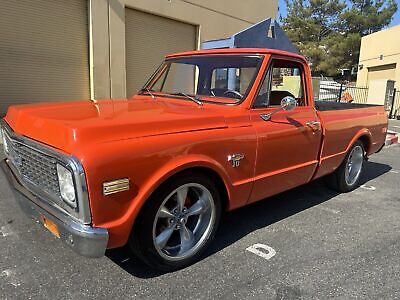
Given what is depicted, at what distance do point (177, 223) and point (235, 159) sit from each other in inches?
28.9

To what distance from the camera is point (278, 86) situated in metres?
4.12

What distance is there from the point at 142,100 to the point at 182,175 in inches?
57.2

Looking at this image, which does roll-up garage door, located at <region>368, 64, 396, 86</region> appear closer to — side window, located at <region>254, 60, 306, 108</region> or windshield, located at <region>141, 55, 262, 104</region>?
side window, located at <region>254, 60, 306, 108</region>

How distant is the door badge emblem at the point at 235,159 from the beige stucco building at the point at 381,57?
19104 mm

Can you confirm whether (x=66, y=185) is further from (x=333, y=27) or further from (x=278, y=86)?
(x=333, y=27)

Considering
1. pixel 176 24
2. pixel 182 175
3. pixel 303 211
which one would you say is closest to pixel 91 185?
pixel 182 175

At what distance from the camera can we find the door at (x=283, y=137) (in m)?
3.44

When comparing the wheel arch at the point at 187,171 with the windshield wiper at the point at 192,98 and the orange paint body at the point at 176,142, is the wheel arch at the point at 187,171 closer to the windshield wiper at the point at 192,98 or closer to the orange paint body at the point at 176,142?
the orange paint body at the point at 176,142

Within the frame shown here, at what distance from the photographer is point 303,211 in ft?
14.4

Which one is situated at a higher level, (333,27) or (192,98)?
(333,27)

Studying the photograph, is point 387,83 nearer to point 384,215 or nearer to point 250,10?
point 250,10

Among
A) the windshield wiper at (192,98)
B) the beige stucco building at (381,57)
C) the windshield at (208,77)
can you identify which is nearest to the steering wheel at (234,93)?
the windshield at (208,77)

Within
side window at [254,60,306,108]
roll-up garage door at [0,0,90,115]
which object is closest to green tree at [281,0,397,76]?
roll-up garage door at [0,0,90,115]

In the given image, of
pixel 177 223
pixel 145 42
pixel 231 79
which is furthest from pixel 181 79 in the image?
pixel 145 42
